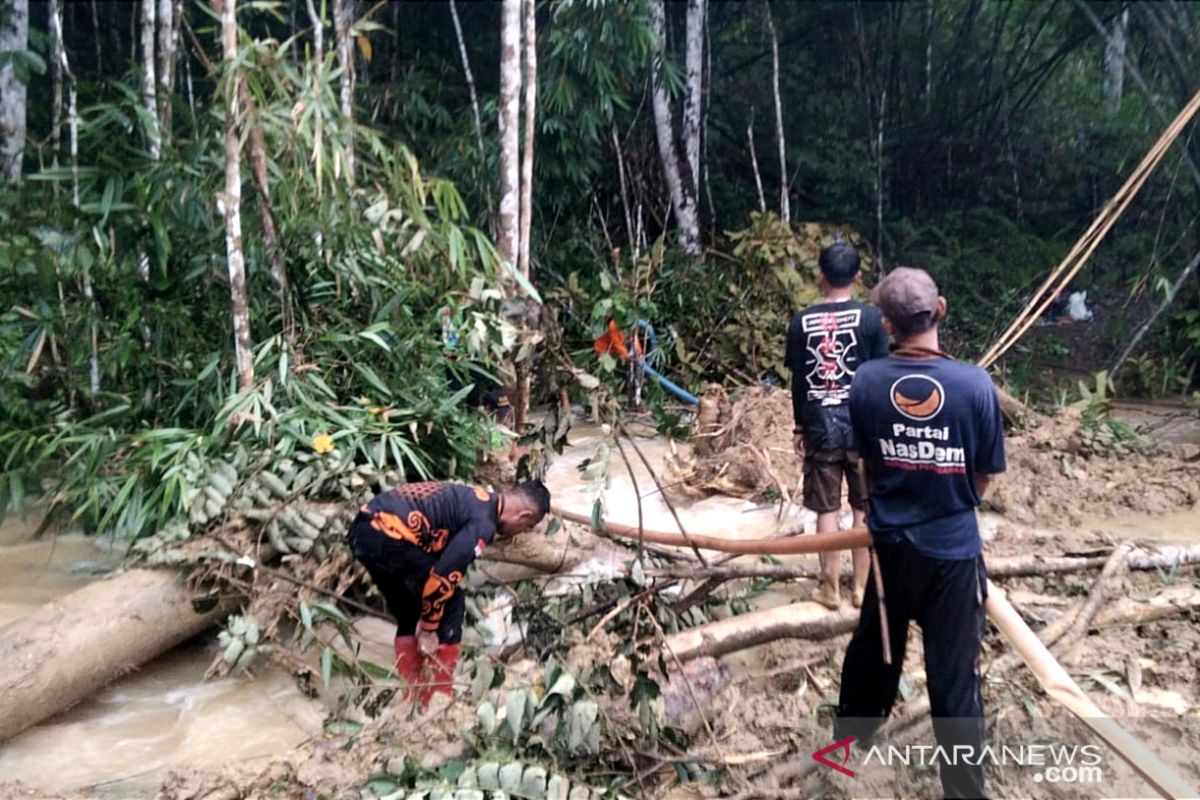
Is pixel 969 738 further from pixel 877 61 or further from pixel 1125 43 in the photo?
pixel 877 61

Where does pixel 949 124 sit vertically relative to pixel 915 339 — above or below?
above

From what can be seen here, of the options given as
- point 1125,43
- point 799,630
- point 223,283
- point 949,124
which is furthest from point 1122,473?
point 949,124

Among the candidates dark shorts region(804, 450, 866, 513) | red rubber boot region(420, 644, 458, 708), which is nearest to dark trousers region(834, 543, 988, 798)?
dark shorts region(804, 450, 866, 513)

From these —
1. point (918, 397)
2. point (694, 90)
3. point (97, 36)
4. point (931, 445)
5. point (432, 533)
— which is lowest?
point (432, 533)

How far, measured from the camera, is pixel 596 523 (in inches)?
124

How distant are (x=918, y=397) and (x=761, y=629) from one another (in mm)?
1290

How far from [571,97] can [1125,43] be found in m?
6.60

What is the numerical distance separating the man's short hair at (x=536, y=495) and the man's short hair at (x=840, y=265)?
4.42ft

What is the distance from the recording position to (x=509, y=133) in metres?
5.67

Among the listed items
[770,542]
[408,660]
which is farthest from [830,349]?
[408,660]

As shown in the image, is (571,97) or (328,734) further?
(571,97)

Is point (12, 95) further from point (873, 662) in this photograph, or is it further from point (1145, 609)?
point (1145, 609)

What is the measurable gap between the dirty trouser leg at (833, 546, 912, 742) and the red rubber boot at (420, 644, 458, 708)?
4.26 ft

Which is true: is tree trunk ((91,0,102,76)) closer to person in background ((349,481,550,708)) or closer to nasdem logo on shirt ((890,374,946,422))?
person in background ((349,481,550,708))
